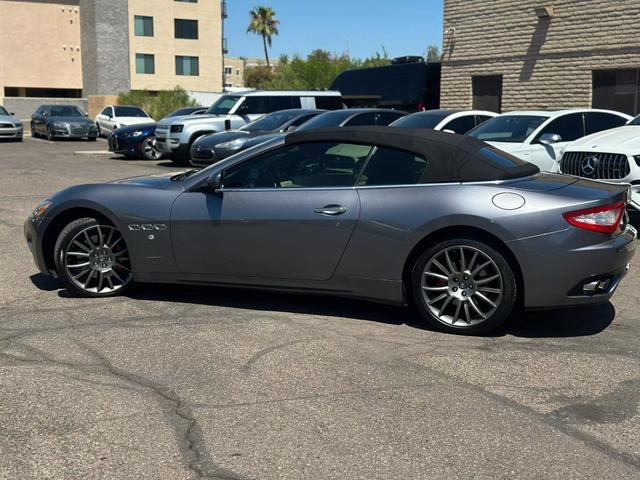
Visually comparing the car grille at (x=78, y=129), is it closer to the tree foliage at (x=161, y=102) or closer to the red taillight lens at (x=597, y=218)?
the tree foliage at (x=161, y=102)

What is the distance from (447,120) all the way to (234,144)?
4198mm

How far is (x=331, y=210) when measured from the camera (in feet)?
18.7

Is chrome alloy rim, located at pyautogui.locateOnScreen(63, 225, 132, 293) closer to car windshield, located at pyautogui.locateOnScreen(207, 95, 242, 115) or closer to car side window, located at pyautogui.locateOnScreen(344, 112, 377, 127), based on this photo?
car side window, located at pyautogui.locateOnScreen(344, 112, 377, 127)

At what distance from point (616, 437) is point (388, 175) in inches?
103

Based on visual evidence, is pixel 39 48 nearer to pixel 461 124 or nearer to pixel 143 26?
pixel 143 26

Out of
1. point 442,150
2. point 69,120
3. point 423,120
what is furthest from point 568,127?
point 69,120

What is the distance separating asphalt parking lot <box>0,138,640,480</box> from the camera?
359 centimetres

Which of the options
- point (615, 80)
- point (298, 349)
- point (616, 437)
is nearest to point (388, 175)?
point (298, 349)

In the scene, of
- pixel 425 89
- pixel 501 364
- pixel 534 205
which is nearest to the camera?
pixel 501 364

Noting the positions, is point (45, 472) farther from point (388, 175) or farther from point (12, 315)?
point (388, 175)

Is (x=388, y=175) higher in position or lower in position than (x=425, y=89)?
lower

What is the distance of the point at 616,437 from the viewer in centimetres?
386

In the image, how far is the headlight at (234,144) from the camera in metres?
15.0

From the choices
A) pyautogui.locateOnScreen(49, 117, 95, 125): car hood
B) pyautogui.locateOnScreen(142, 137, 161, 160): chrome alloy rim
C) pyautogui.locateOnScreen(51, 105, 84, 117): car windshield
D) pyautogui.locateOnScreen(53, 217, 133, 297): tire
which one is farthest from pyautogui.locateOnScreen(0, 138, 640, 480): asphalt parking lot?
pyautogui.locateOnScreen(51, 105, 84, 117): car windshield
